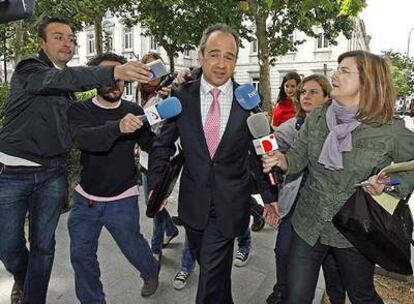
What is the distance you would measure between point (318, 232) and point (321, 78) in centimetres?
135

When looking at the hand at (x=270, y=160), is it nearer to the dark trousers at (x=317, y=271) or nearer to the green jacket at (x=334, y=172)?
the green jacket at (x=334, y=172)

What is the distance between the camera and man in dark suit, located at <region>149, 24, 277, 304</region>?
7.69 feet

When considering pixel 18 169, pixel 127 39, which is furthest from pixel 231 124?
pixel 127 39

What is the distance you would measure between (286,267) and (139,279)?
1397 millimetres

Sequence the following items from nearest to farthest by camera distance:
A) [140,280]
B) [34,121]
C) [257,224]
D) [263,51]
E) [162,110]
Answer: [162,110] → [34,121] → [140,280] → [257,224] → [263,51]

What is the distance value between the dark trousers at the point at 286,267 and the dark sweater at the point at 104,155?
1.13 m

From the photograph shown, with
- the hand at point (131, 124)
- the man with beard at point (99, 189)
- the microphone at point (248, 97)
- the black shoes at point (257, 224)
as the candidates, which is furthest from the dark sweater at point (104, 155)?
the black shoes at point (257, 224)

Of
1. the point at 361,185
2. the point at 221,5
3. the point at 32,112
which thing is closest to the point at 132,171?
the point at 32,112

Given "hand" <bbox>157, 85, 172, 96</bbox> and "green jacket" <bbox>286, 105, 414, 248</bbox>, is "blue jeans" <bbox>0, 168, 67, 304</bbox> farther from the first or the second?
"green jacket" <bbox>286, 105, 414, 248</bbox>

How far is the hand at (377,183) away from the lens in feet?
6.44

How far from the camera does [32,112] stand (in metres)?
2.50

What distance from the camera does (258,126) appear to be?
2.13 m

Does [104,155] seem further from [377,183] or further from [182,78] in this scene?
[377,183]

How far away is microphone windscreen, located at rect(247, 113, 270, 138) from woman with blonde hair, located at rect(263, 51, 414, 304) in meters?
0.13
